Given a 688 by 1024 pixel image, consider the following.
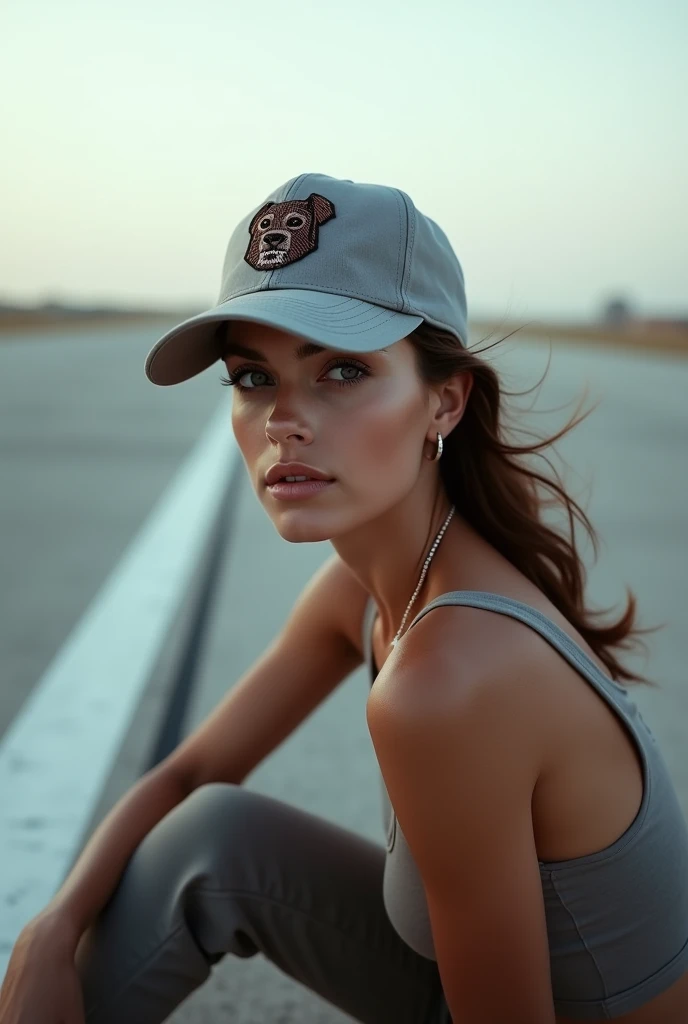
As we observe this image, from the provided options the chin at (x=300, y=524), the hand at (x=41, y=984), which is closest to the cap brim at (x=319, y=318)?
the chin at (x=300, y=524)

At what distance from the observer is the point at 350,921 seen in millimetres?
2084

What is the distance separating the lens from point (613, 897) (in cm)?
169

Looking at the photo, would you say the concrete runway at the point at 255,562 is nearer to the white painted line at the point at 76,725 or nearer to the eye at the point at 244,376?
the white painted line at the point at 76,725

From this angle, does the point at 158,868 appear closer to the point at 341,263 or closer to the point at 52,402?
the point at 341,263

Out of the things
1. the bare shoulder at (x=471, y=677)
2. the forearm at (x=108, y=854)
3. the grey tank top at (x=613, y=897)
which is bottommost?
the forearm at (x=108, y=854)

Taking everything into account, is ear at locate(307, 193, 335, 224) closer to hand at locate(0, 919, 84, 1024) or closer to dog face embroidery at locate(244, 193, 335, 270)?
dog face embroidery at locate(244, 193, 335, 270)

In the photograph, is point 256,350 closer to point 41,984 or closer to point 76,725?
point 41,984

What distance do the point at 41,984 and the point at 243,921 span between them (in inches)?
14.0

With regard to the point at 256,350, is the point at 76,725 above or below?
below

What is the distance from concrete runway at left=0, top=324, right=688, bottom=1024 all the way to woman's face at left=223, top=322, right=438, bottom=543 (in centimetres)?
35

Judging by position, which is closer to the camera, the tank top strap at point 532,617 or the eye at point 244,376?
the tank top strap at point 532,617

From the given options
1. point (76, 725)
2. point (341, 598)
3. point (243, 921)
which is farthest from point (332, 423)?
Answer: point (76, 725)

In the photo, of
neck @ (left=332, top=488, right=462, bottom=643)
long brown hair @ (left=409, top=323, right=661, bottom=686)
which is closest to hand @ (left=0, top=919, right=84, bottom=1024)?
neck @ (left=332, top=488, right=462, bottom=643)

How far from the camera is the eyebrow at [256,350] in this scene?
1789 mm
